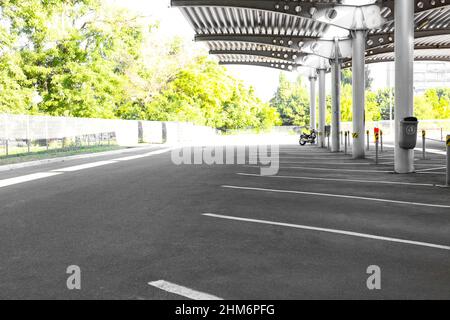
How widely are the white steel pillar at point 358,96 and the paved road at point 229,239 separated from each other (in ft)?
30.3

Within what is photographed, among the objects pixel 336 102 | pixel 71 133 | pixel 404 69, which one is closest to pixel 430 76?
pixel 336 102

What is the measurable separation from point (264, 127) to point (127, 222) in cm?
8627

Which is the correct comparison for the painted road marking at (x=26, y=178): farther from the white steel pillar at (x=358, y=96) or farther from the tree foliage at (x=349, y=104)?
the tree foliage at (x=349, y=104)

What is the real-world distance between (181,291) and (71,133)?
27501 mm

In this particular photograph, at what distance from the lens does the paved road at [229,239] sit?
15.2 feet

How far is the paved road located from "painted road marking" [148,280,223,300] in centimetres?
7

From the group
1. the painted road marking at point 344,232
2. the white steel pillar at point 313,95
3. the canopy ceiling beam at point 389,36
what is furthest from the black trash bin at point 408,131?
the white steel pillar at point 313,95

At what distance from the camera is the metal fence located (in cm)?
2397

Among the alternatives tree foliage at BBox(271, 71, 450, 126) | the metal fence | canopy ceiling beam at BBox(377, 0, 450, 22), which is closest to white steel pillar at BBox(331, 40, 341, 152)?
canopy ceiling beam at BBox(377, 0, 450, 22)

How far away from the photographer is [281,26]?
88.6 feet

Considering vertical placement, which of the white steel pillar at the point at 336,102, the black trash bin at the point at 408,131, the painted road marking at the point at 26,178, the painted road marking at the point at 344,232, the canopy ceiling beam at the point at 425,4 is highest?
the canopy ceiling beam at the point at 425,4

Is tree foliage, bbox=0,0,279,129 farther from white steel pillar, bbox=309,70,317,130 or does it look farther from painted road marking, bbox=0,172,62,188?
painted road marking, bbox=0,172,62,188

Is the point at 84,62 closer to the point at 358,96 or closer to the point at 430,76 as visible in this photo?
the point at 358,96

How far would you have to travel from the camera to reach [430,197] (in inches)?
401
